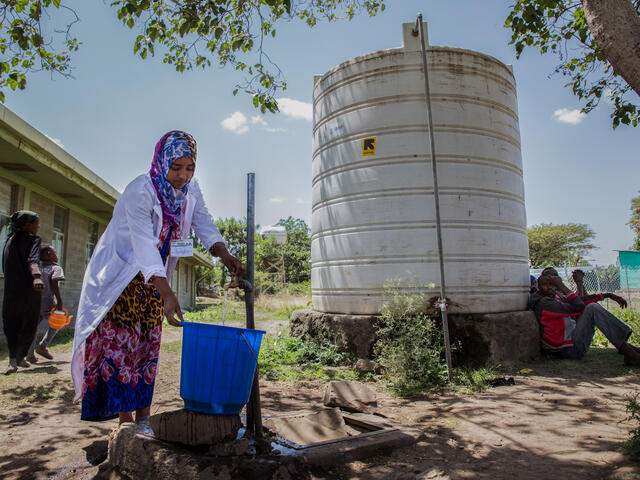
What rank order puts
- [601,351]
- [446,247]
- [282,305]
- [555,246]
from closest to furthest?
[446,247]
[601,351]
[282,305]
[555,246]

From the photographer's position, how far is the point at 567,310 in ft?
16.1

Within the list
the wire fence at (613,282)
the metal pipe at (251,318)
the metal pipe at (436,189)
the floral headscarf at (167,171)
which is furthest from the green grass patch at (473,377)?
the wire fence at (613,282)

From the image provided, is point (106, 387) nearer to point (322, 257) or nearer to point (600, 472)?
point (600, 472)

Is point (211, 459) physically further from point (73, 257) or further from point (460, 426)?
point (73, 257)

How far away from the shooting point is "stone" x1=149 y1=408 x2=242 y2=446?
196 cm

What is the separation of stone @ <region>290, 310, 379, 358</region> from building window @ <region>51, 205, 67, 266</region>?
21.6 ft

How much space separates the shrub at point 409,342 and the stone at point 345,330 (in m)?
0.14

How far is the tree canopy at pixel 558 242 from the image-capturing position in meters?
39.3

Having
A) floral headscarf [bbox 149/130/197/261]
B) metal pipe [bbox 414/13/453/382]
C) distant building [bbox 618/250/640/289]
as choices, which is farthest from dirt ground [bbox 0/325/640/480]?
distant building [bbox 618/250/640/289]

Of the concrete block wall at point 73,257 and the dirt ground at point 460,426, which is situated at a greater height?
the concrete block wall at point 73,257

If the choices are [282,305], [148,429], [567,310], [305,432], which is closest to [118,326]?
[148,429]

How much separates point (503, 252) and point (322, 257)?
2197 millimetres

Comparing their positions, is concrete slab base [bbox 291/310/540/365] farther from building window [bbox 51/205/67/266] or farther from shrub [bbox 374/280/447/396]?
building window [bbox 51/205/67/266]

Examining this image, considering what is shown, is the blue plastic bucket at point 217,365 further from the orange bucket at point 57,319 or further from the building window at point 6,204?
the building window at point 6,204
